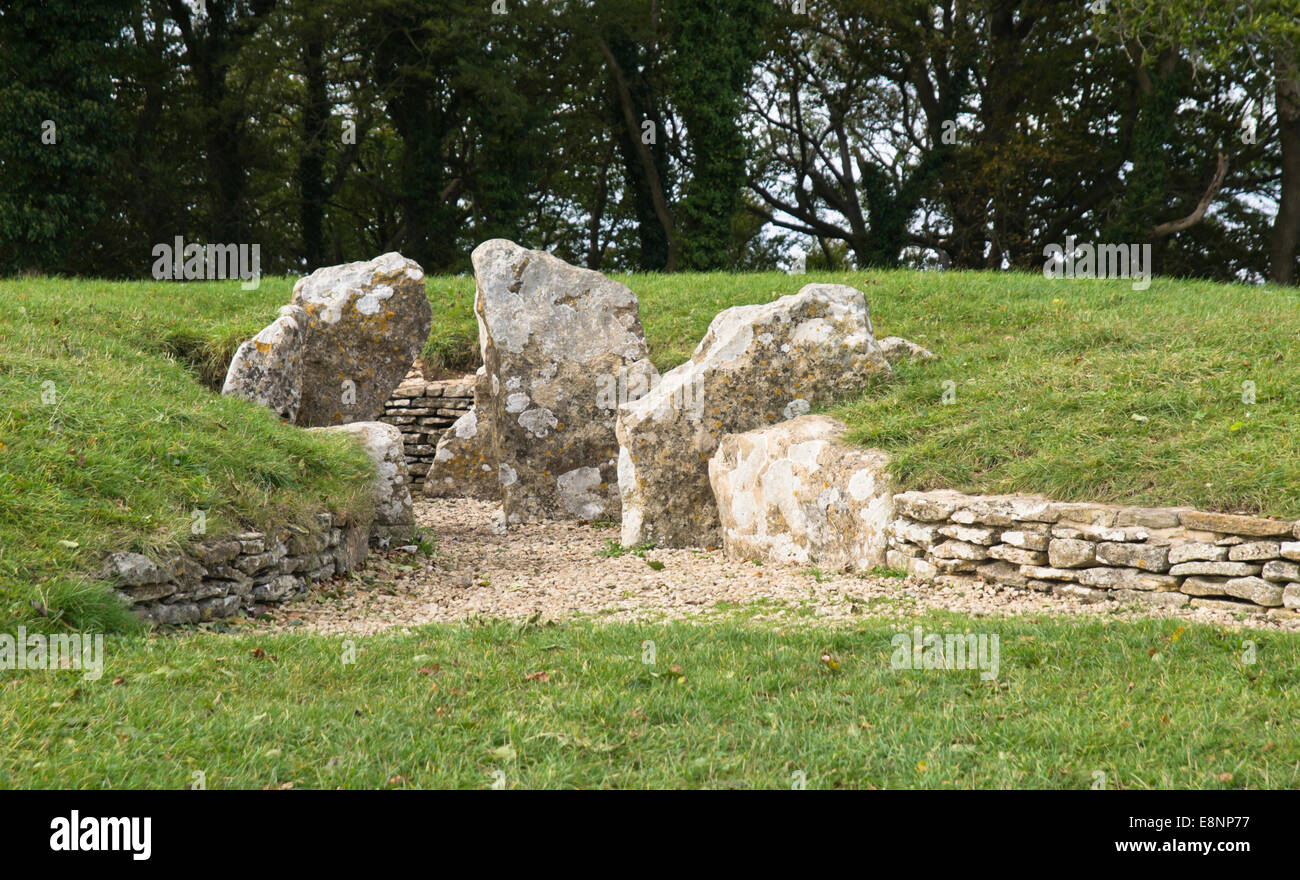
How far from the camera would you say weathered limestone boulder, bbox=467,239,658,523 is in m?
10.4

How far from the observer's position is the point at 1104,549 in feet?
20.9

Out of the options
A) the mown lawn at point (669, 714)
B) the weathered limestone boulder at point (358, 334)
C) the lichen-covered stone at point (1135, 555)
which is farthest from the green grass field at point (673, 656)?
the weathered limestone boulder at point (358, 334)

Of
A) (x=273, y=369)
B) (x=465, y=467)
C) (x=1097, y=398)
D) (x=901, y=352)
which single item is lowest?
(x=465, y=467)

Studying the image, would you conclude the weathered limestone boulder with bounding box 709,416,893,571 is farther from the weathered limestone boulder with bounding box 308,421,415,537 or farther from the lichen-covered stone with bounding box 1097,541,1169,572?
the weathered limestone boulder with bounding box 308,421,415,537

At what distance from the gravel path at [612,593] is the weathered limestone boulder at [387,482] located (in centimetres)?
35

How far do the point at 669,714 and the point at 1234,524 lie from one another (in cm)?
413

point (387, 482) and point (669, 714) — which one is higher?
point (387, 482)

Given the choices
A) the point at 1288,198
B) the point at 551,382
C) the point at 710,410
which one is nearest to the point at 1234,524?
the point at 710,410

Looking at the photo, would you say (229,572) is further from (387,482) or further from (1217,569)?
(1217,569)

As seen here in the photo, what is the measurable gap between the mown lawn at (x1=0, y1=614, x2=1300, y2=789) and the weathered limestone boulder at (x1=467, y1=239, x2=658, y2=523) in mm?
5007

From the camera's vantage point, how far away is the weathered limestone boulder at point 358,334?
11211 mm

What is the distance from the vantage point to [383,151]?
98.4 feet
